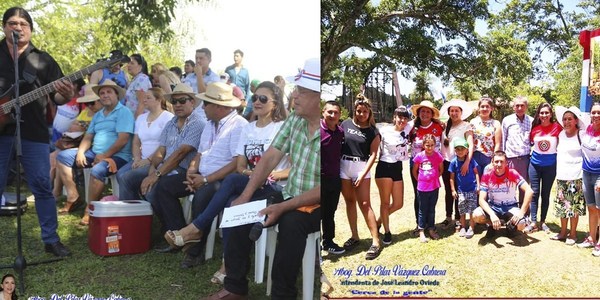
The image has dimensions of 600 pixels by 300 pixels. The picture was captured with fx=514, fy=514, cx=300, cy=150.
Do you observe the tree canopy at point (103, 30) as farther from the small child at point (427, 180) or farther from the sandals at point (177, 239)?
the small child at point (427, 180)

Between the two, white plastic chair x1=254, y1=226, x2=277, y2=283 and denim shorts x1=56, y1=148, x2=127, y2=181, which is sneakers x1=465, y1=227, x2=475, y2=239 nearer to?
white plastic chair x1=254, y1=226, x2=277, y2=283

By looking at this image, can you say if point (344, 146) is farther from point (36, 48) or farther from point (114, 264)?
point (36, 48)

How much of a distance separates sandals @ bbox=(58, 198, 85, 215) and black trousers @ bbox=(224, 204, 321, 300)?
105cm

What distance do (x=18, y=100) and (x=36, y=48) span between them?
321mm

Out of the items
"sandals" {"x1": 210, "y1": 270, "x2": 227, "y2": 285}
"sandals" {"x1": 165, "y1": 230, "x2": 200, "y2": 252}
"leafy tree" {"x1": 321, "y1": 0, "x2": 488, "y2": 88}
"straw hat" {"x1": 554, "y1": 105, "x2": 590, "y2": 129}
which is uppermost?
"leafy tree" {"x1": 321, "y1": 0, "x2": 488, "y2": 88}

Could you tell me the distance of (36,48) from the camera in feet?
9.85

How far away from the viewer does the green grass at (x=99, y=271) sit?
302 centimetres

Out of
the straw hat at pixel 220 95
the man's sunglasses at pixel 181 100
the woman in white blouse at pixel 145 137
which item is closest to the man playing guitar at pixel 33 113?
the woman in white blouse at pixel 145 137

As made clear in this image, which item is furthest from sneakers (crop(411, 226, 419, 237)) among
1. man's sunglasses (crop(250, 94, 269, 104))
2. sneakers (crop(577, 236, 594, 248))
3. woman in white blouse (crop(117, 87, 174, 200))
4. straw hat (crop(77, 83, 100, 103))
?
straw hat (crop(77, 83, 100, 103))

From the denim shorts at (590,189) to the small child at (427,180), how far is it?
89 centimetres

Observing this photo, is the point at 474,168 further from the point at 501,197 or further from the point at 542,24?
the point at 542,24

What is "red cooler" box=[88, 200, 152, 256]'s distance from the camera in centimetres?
312

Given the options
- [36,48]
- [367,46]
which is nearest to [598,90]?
[367,46]

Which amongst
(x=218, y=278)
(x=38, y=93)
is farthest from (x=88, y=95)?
(x=218, y=278)
